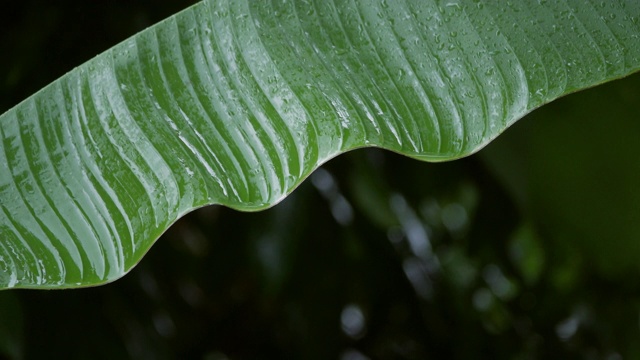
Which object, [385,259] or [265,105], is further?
[385,259]

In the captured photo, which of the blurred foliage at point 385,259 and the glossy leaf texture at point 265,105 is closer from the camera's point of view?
the glossy leaf texture at point 265,105

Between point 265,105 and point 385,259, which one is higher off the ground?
point 265,105

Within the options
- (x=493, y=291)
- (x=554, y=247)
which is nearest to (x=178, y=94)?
(x=554, y=247)

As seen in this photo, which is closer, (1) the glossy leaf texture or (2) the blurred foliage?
(1) the glossy leaf texture
